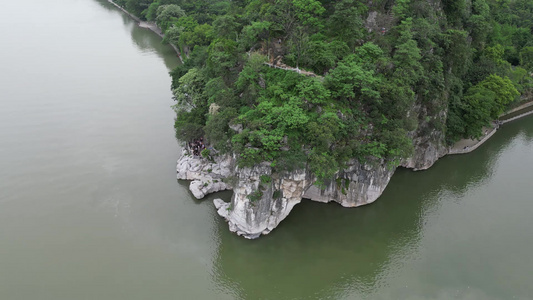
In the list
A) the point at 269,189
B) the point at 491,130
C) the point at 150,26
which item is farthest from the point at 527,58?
the point at 150,26

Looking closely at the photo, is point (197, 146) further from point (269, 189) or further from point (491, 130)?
point (491, 130)

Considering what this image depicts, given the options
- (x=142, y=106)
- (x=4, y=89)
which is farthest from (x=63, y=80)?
(x=142, y=106)

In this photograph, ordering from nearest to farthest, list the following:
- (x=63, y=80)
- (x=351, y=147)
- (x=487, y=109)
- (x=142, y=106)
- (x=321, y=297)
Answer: (x=321, y=297)
(x=351, y=147)
(x=487, y=109)
(x=142, y=106)
(x=63, y=80)

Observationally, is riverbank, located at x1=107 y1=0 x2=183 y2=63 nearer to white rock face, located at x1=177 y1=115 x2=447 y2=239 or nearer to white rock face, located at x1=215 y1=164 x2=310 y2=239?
white rock face, located at x1=177 y1=115 x2=447 y2=239

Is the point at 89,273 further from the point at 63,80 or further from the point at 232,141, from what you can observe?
the point at 63,80

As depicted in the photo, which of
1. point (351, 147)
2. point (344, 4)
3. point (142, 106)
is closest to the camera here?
point (351, 147)

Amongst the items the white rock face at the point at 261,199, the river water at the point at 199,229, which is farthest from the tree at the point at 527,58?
the white rock face at the point at 261,199
